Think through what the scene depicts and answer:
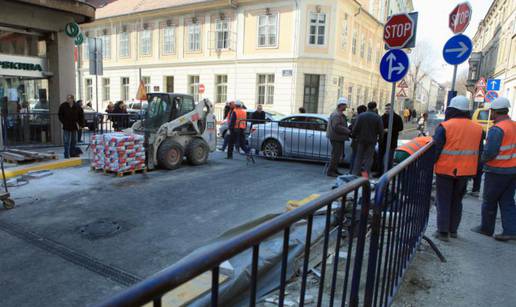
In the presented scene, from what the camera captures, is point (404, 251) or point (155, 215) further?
point (155, 215)

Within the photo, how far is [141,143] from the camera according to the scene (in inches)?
354

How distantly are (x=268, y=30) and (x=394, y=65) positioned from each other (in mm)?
19535

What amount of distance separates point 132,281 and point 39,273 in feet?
3.51

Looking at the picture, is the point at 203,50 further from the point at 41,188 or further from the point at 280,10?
the point at 41,188

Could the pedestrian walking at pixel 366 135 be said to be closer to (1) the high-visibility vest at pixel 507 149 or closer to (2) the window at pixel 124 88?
(1) the high-visibility vest at pixel 507 149

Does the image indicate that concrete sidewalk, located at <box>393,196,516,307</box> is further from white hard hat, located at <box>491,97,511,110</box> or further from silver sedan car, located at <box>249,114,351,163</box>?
silver sedan car, located at <box>249,114,351,163</box>

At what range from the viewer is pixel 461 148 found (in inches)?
176

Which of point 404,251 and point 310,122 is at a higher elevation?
point 310,122

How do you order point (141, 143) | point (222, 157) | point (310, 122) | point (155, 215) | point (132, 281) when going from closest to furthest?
point (132, 281) → point (155, 215) → point (141, 143) → point (310, 122) → point (222, 157)

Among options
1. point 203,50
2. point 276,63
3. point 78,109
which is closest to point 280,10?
point 276,63

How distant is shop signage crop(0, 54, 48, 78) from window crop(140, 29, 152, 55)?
19.0 m

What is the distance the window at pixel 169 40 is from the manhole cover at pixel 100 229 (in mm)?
25807

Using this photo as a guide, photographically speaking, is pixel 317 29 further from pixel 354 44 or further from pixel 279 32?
pixel 354 44

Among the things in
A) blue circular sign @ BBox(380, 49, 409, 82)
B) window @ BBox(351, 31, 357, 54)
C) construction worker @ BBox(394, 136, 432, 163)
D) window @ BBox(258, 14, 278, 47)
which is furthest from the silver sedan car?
window @ BBox(351, 31, 357, 54)
